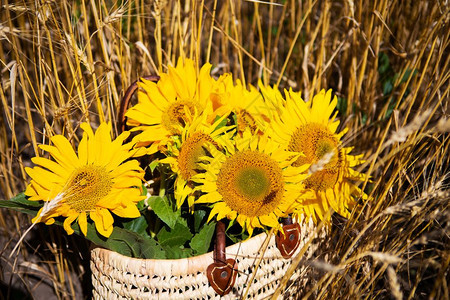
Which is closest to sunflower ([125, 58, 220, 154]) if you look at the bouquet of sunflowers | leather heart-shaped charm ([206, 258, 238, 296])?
the bouquet of sunflowers

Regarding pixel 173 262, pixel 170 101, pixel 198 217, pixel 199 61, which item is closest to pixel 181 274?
pixel 173 262

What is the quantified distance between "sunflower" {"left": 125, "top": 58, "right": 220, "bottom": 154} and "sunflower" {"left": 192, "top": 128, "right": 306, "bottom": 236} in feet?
0.36

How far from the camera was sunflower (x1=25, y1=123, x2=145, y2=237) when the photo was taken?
0.70 m

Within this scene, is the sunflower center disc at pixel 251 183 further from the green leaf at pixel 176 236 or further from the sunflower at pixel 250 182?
the green leaf at pixel 176 236

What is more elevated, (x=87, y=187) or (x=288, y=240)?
(x=87, y=187)

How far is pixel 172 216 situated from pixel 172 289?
0.12 m

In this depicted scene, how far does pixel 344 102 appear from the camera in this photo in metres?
1.15

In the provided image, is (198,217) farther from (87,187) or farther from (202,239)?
(87,187)

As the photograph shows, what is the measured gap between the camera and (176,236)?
0.78 metres

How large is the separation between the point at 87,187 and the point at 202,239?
0.22 meters

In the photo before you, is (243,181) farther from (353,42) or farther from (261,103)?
(353,42)

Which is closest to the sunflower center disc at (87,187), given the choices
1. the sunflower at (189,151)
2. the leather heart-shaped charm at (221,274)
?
the sunflower at (189,151)

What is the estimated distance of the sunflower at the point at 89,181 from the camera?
0.70 m

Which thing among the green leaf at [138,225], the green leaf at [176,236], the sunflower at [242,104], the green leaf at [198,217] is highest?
the sunflower at [242,104]
